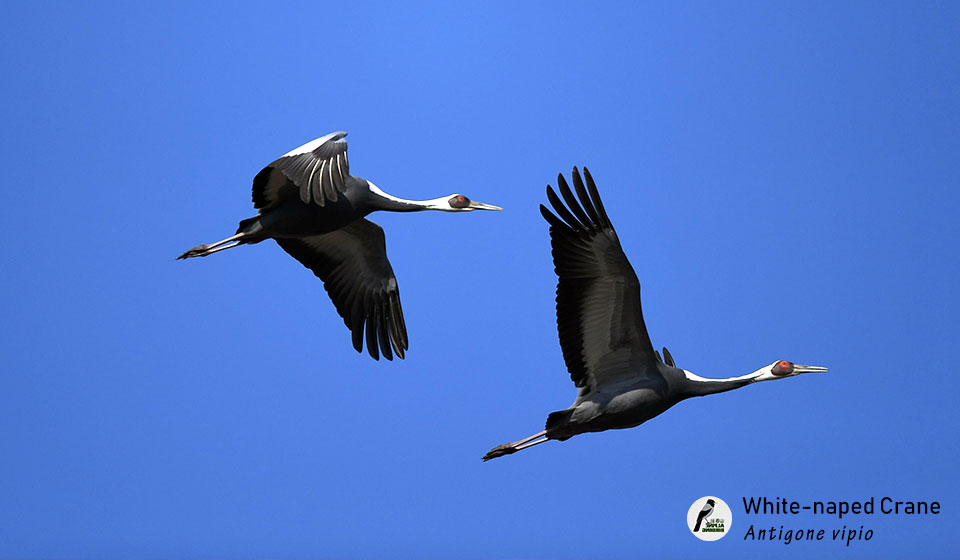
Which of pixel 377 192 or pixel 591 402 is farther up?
pixel 377 192

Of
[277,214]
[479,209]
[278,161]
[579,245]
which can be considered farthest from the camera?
[479,209]

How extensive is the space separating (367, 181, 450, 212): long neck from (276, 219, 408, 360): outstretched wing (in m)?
1.00

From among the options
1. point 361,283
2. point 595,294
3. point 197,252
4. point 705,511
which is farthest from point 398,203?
point 705,511

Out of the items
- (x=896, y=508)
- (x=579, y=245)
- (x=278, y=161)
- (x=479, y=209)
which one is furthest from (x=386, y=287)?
(x=896, y=508)

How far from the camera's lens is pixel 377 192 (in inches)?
523

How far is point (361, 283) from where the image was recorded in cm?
1488

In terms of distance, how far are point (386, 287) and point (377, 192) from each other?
184cm

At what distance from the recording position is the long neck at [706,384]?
11922mm

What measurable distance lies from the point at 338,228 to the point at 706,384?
408cm

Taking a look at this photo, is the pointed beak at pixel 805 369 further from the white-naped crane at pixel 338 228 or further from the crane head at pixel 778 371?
the white-naped crane at pixel 338 228

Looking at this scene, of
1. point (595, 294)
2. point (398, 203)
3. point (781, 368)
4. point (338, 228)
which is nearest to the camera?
point (595, 294)

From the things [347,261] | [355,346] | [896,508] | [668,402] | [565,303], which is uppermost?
[347,261]

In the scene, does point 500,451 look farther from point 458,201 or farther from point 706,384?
point 458,201

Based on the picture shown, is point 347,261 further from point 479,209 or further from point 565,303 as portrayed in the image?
point 565,303
